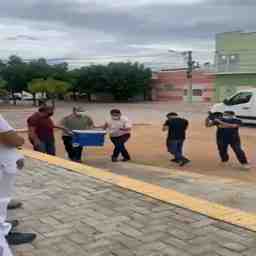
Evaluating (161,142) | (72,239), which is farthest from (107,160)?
(72,239)

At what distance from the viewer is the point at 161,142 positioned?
16.6 metres

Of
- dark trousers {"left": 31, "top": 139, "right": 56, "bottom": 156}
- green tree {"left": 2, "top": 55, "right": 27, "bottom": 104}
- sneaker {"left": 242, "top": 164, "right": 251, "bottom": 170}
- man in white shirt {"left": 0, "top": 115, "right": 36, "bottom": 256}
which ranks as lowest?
sneaker {"left": 242, "top": 164, "right": 251, "bottom": 170}

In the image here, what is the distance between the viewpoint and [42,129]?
10984 millimetres

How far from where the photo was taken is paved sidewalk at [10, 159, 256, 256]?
13.9 ft

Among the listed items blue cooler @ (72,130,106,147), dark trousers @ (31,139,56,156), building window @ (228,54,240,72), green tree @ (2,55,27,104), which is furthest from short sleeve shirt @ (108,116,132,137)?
green tree @ (2,55,27,104)

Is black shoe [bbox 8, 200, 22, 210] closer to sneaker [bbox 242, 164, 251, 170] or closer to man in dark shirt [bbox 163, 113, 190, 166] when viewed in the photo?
man in dark shirt [bbox 163, 113, 190, 166]

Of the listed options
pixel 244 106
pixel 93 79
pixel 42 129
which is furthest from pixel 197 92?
pixel 42 129

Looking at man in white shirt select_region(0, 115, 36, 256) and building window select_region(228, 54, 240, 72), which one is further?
building window select_region(228, 54, 240, 72)

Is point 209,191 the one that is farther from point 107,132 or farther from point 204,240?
point 107,132

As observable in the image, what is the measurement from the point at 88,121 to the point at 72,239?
7.19m

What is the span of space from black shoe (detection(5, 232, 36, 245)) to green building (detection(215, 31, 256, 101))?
45.9 metres

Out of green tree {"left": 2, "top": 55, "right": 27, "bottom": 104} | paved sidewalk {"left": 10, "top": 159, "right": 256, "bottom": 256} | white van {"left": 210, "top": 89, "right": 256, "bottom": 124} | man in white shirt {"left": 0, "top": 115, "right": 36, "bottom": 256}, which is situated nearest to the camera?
man in white shirt {"left": 0, "top": 115, "right": 36, "bottom": 256}

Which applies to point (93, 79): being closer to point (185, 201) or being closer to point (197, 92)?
point (197, 92)

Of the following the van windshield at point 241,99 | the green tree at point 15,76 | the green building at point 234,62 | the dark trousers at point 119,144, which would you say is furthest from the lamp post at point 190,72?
the dark trousers at point 119,144
